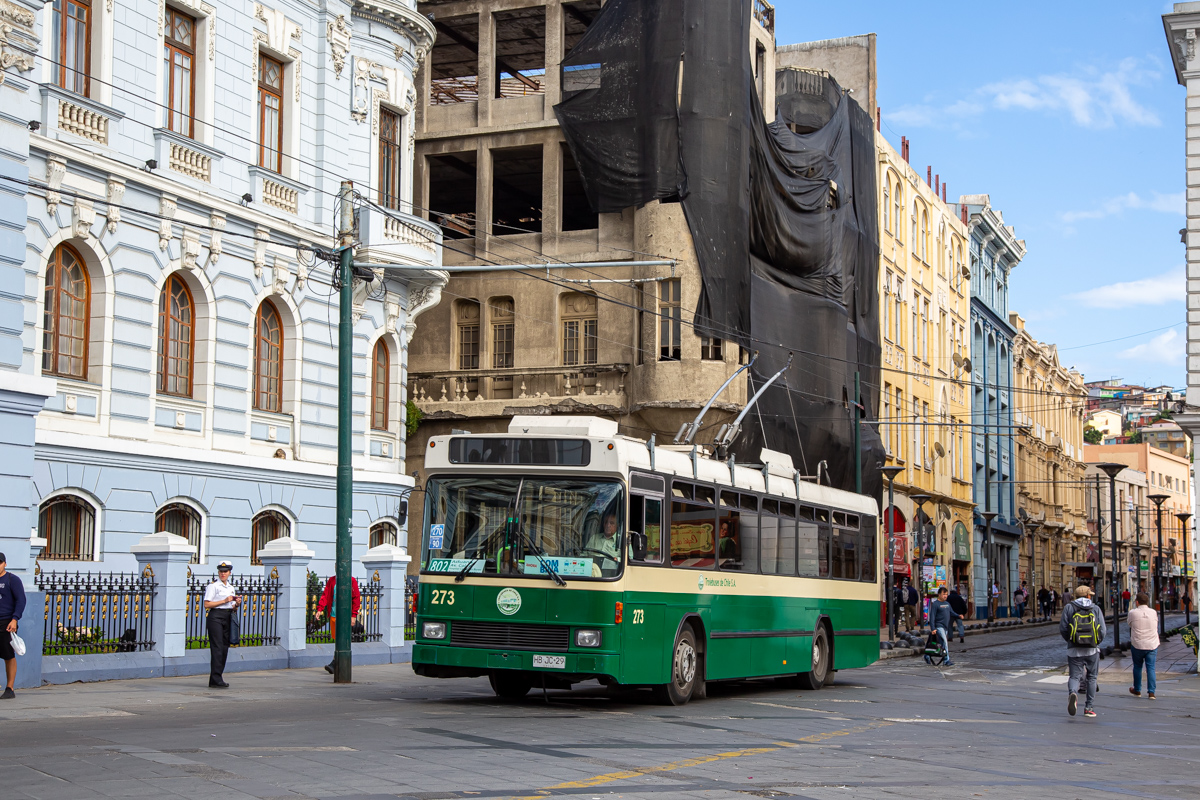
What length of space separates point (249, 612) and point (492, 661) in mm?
7490

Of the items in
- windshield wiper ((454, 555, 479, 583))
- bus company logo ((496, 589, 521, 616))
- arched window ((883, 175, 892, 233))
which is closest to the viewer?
bus company logo ((496, 589, 521, 616))

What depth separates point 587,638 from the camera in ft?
52.9

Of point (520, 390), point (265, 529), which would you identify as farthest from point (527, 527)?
point (520, 390)

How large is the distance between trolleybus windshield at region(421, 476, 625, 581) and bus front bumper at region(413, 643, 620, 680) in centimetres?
87

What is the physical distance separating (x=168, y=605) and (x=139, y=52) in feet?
→ 31.2

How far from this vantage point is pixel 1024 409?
80500 millimetres

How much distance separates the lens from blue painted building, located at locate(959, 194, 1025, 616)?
6900cm

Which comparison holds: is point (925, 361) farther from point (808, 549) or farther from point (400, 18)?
point (808, 549)

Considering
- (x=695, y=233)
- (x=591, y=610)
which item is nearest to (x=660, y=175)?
(x=695, y=233)

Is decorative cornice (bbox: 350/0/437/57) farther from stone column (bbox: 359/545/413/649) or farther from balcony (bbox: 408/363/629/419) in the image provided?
stone column (bbox: 359/545/413/649)

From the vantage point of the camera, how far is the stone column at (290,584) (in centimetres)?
2291

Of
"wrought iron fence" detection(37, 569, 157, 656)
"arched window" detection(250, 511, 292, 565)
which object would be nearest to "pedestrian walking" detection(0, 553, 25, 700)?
"wrought iron fence" detection(37, 569, 157, 656)

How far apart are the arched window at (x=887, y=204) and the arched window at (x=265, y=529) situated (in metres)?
33.6

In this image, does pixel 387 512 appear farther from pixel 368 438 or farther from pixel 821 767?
pixel 821 767
